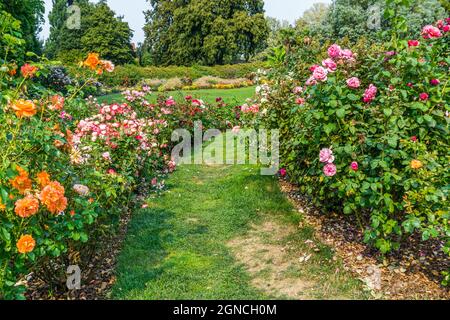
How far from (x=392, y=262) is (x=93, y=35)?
34343 millimetres

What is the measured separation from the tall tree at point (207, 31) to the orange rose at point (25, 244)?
33697 mm

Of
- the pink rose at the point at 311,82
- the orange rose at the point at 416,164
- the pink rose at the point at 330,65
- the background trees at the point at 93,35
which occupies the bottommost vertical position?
the orange rose at the point at 416,164

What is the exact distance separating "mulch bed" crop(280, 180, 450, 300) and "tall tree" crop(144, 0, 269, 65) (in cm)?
3190

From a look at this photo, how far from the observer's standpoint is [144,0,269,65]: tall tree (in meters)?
35.1

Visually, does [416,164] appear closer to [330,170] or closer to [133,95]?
[330,170]

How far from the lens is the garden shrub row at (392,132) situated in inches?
128

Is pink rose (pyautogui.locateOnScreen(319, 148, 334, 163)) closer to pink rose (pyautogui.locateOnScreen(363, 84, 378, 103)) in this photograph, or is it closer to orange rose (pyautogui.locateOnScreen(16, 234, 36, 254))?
pink rose (pyautogui.locateOnScreen(363, 84, 378, 103))

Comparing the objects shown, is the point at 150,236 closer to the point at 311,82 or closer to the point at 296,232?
the point at 296,232

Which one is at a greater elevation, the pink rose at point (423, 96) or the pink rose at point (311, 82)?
the pink rose at point (311, 82)

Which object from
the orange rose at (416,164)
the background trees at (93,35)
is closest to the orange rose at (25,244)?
the orange rose at (416,164)

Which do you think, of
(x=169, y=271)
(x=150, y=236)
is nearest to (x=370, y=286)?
(x=169, y=271)

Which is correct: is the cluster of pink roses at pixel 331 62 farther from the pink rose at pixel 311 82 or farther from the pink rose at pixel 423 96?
the pink rose at pixel 423 96

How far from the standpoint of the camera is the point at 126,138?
5441 millimetres

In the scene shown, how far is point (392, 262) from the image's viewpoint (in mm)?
3701
